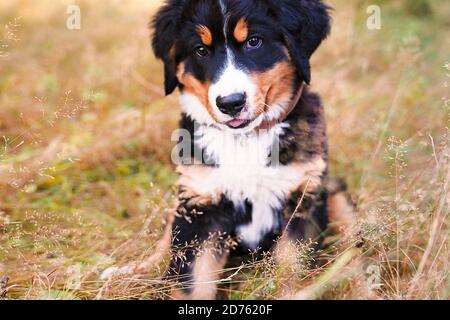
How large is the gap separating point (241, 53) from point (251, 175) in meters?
0.67

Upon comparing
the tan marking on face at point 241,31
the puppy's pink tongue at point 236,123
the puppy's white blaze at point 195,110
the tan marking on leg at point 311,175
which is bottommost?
the tan marking on leg at point 311,175

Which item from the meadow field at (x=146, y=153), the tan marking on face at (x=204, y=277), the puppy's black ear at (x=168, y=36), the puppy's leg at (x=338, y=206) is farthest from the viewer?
the puppy's leg at (x=338, y=206)

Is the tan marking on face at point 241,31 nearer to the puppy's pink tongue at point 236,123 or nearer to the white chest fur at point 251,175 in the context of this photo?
the puppy's pink tongue at point 236,123

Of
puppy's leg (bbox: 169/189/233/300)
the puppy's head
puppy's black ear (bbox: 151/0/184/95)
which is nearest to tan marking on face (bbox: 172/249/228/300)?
puppy's leg (bbox: 169/189/233/300)

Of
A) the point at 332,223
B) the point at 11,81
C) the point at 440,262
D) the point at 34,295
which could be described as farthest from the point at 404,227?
the point at 11,81

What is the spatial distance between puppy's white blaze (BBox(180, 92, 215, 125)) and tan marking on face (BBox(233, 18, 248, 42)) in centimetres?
47

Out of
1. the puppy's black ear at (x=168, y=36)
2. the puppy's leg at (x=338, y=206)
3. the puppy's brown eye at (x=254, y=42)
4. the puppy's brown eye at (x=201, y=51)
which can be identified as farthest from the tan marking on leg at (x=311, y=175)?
the puppy's black ear at (x=168, y=36)

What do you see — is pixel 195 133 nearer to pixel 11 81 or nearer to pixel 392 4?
pixel 11 81

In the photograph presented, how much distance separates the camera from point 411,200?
→ 11.0ft

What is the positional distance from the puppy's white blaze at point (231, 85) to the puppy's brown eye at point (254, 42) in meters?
0.13

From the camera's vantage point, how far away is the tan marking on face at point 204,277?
3314mm

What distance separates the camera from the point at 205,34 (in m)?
3.28

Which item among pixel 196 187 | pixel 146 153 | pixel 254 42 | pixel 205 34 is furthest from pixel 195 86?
pixel 146 153
